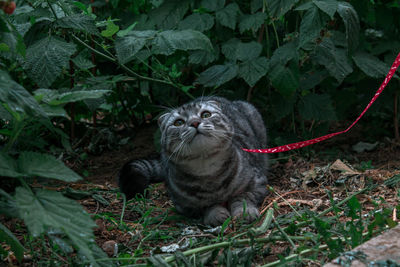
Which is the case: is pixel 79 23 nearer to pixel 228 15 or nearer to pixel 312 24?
pixel 228 15

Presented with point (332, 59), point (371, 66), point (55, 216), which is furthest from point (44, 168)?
point (371, 66)

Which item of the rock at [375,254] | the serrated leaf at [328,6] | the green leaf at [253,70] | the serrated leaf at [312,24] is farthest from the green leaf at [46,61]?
the rock at [375,254]

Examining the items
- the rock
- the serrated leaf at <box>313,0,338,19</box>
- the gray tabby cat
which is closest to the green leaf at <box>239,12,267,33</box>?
the serrated leaf at <box>313,0,338,19</box>

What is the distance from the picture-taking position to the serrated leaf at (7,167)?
5.80 ft

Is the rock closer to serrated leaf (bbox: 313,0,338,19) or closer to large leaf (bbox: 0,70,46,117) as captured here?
large leaf (bbox: 0,70,46,117)

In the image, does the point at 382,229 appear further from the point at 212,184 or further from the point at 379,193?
the point at 212,184

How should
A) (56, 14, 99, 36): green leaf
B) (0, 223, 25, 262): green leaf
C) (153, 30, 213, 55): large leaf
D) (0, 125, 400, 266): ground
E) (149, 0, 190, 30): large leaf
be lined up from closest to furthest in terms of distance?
(0, 223, 25, 262): green leaf < (0, 125, 400, 266): ground < (56, 14, 99, 36): green leaf < (153, 30, 213, 55): large leaf < (149, 0, 190, 30): large leaf

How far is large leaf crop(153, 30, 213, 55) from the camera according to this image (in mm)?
3215

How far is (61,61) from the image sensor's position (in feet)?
9.53

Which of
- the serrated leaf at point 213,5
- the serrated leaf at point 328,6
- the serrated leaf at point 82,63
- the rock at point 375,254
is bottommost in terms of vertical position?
the rock at point 375,254

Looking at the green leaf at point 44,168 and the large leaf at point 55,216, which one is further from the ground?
the green leaf at point 44,168

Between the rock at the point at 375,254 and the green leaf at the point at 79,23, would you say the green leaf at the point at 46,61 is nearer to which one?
the green leaf at the point at 79,23

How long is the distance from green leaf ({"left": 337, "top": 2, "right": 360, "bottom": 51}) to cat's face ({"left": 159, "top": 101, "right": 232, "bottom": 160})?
3.37ft

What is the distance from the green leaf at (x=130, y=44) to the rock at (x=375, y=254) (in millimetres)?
1904
